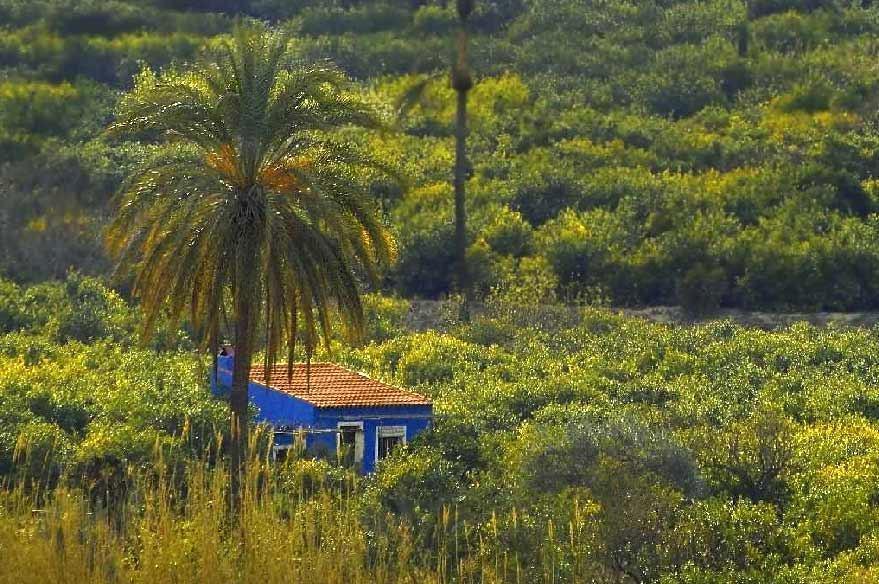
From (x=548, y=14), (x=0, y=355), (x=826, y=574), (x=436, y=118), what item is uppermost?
(x=548, y=14)

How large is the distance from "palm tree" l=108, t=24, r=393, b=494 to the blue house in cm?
494

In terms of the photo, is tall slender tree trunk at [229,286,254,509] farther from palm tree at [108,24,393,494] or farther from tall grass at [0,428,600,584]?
tall grass at [0,428,600,584]

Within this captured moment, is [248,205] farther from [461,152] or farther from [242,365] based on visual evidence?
[461,152]

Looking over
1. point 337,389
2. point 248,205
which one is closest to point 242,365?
point 248,205

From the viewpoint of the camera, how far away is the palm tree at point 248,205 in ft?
74.0

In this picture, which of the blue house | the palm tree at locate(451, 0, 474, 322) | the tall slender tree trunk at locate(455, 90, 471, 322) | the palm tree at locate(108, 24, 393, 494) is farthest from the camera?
the tall slender tree trunk at locate(455, 90, 471, 322)

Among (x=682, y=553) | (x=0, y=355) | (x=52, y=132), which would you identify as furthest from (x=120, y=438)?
(x=52, y=132)

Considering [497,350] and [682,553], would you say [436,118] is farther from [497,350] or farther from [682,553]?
[682,553]

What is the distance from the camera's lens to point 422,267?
155ft

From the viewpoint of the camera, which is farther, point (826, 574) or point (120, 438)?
point (120, 438)

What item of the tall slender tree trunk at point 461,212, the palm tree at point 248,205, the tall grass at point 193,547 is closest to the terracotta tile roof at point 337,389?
the palm tree at point 248,205

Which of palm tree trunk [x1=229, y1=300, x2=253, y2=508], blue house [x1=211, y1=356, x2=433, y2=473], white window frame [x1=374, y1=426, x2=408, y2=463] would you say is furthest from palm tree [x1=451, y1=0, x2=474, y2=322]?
palm tree trunk [x1=229, y1=300, x2=253, y2=508]

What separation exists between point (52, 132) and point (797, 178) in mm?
22808

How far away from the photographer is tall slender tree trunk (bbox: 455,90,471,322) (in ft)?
145
